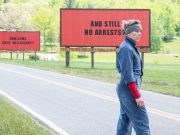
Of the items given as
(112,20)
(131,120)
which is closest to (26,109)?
(131,120)

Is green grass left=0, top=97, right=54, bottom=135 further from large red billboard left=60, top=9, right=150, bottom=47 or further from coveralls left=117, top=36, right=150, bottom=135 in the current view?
large red billboard left=60, top=9, right=150, bottom=47

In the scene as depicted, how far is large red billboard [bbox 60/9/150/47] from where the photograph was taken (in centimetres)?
4250

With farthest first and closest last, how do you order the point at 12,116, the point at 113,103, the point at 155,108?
the point at 113,103, the point at 155,108, the point at 12,116

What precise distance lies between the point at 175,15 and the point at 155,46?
120 feet

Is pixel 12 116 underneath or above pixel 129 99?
underneath

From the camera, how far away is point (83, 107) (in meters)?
16.0

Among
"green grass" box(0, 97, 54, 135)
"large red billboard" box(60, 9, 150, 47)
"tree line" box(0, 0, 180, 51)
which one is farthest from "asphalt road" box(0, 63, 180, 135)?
"tree line" box(0, 0, 180, 51)

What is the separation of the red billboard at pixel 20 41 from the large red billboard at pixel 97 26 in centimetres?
2391

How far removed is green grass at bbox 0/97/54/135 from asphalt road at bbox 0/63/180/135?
1.17 ft

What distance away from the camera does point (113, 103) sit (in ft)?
56.0

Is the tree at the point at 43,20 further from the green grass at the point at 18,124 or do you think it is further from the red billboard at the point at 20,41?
the green grass at the point at 18,124

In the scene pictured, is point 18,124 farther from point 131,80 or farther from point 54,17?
point 54,17

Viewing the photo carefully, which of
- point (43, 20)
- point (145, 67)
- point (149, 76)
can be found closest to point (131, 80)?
point (149, 76)

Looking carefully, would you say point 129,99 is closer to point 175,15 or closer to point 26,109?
point 26,109
